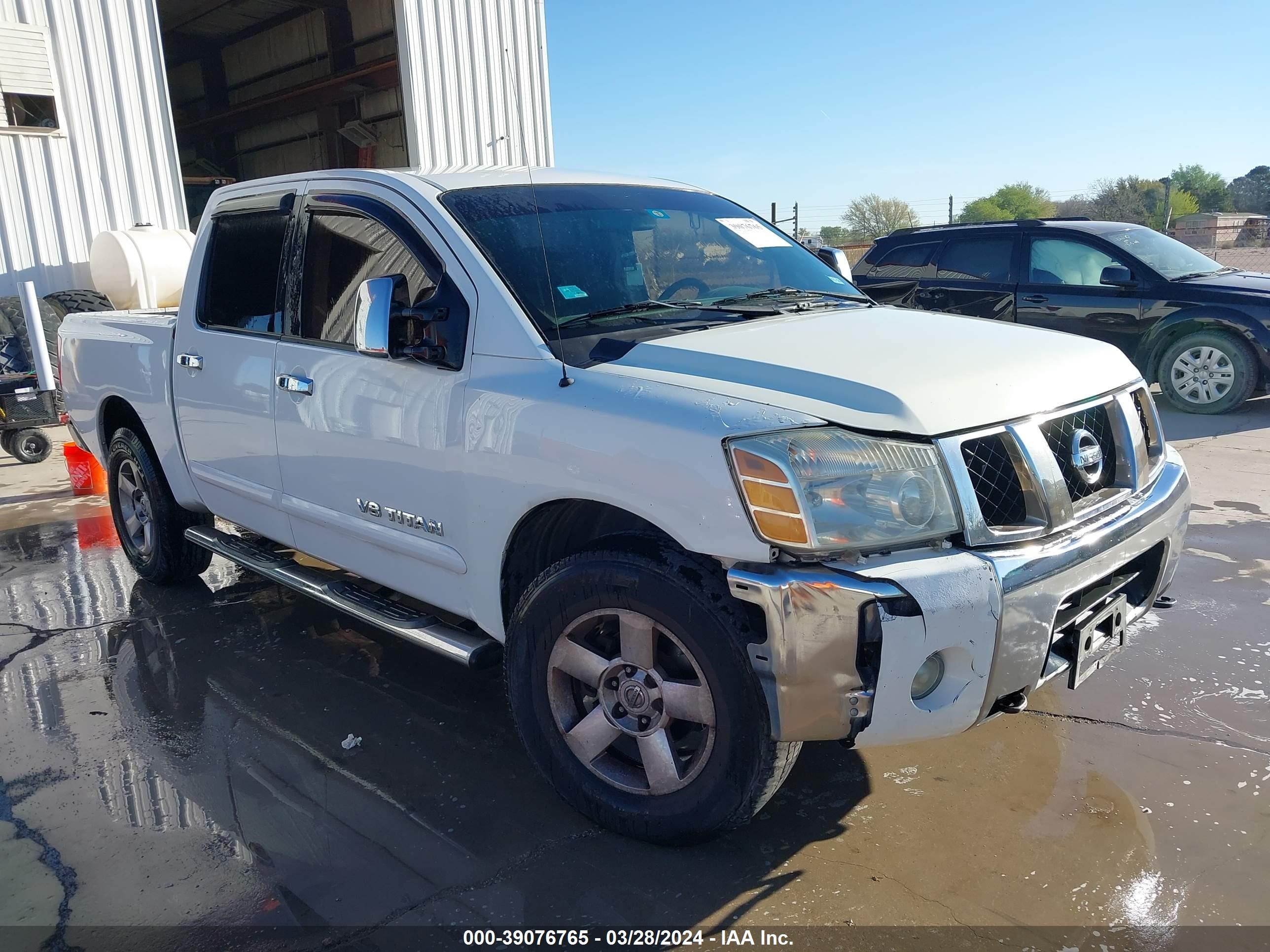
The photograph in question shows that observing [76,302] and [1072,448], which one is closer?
[1072,448]

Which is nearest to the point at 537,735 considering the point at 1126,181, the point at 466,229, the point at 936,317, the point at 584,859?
the point at 584,859

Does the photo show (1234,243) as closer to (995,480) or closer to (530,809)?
(995,480)

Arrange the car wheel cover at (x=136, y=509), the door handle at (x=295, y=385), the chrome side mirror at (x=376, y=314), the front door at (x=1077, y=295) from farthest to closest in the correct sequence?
the front door at (x=1077, y=295)
the car wheel cover at (x=136, y=509)
the door handle at (x=295, y=385)
the chrome side mirror at (x=376, y=314)

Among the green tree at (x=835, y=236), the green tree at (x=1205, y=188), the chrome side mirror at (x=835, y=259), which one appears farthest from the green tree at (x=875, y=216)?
the chrome side mirror at (x=835, y=259)

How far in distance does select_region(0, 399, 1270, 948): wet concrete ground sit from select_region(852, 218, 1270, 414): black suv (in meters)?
4.94

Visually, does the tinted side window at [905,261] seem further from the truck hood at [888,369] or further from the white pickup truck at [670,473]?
the truck hood at [888,369]

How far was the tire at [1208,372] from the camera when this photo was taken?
27.2 ft

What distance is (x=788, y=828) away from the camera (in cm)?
277

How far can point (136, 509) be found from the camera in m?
5.13

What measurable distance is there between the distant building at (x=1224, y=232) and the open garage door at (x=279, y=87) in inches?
607

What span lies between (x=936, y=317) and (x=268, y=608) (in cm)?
339

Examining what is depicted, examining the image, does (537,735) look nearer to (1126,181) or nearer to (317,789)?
(317,789)

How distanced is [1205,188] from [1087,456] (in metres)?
64.2

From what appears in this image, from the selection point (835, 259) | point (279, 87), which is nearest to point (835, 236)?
point (279, 87)
